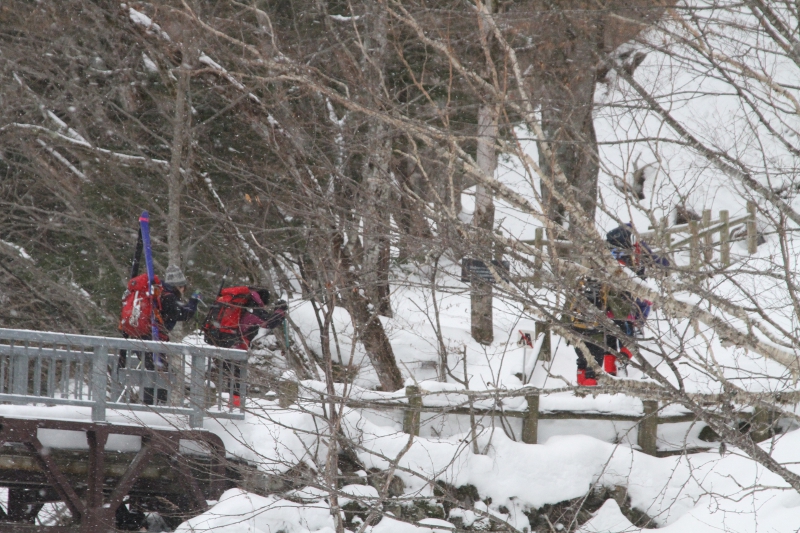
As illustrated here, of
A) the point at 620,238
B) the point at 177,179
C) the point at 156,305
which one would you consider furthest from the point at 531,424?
the point at 177,179

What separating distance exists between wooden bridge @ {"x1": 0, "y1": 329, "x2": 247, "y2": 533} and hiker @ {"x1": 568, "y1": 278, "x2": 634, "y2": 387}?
310 cm

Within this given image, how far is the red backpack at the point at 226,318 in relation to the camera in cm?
808

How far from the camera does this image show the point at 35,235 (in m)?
13.2

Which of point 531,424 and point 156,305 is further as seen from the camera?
point 531,424

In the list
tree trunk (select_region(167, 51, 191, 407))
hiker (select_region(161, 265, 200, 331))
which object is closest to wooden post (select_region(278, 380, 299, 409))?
hiker (select_region(161, 265, 200, 331))

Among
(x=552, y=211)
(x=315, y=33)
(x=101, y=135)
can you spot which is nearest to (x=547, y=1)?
(x=315, y=33)

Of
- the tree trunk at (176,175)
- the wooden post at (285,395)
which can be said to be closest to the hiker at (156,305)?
the wooden post at (285,395)

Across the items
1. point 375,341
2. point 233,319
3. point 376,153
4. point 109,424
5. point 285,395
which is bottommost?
point 109,424

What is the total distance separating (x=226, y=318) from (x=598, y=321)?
457 cm

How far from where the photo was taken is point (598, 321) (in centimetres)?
495

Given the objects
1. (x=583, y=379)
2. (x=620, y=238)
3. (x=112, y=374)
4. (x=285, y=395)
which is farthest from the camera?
(x=583, y=379)

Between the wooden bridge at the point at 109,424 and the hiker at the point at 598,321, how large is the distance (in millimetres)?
3097

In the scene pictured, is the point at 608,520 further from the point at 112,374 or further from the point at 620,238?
the point at 112,374

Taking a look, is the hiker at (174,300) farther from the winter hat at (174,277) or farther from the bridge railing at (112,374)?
the bridge railing at (112,374)
